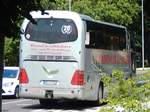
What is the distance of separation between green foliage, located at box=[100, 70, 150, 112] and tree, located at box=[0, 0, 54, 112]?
2.45 m

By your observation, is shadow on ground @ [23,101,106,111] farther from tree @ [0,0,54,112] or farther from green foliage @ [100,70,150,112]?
tree @ [0,0,54,112]

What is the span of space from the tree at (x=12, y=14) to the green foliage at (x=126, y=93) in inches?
96.5

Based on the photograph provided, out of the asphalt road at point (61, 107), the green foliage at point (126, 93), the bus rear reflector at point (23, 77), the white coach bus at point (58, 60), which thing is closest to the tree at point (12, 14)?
the green foliage at point (126, 93)

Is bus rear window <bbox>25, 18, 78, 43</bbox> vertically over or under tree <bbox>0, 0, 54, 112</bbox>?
over

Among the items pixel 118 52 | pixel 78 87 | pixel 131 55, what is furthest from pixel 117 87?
pixel 131 55

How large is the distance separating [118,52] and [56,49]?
4.73 m

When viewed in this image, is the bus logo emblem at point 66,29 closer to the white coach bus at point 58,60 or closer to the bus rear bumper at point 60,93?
the white coach bus at point 58,60

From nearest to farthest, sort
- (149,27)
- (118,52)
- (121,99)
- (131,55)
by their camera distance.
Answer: (121,99), (118,52), (131,55), (149,27)

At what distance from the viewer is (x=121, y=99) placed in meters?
6.91

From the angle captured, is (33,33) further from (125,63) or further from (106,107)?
(106,107)

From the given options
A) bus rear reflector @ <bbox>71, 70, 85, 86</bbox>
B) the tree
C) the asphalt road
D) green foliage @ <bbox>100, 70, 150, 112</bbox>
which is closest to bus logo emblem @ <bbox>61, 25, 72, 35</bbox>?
bus rear reflector @ <bbox>71, 70, 85, 86</bbox>

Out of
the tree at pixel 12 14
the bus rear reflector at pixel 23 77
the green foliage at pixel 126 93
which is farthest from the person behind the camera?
the bus rear reflector at pixel 23 77

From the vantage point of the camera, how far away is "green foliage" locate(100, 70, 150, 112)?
6.80 meters

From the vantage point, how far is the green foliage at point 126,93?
6.80 metres
